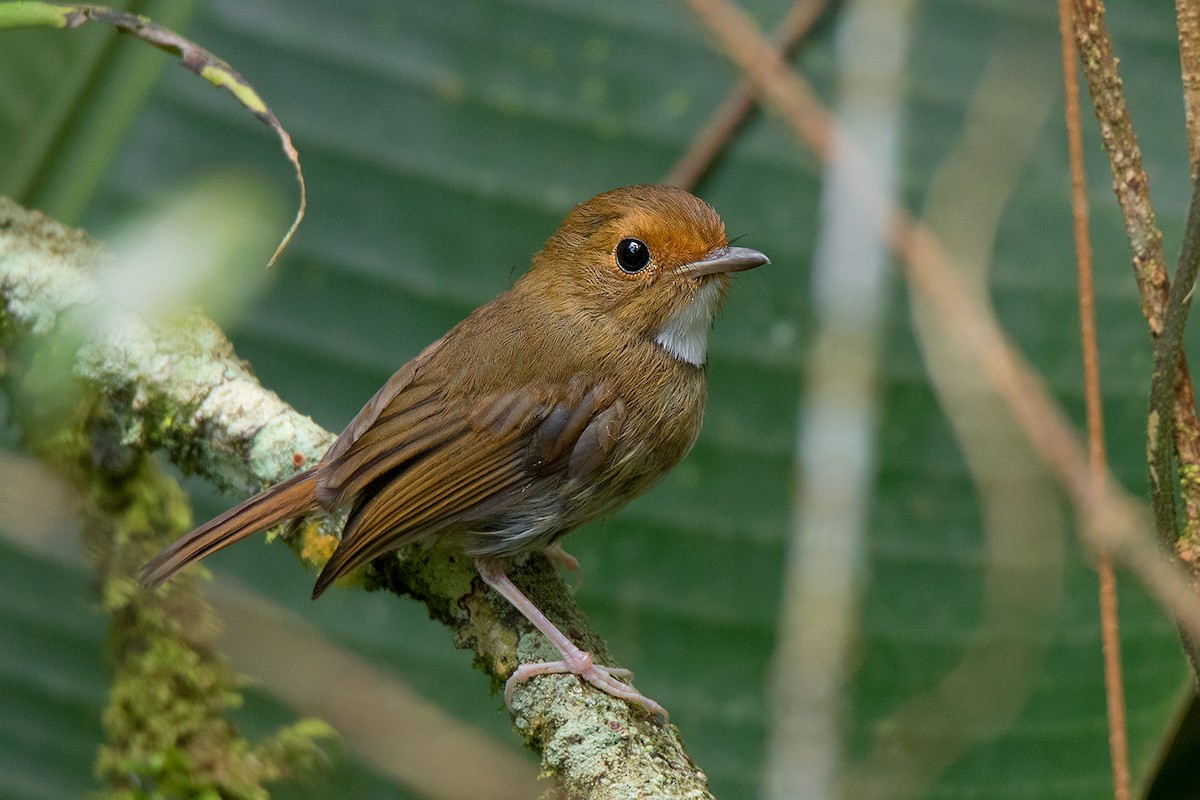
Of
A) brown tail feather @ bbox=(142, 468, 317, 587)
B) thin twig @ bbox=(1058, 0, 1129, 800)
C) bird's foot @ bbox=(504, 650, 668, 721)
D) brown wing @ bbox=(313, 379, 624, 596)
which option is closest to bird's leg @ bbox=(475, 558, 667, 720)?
bird's foot @ bbox=(504, 650, 668, 721)

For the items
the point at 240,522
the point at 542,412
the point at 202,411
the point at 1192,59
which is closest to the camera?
the point at 1192,59

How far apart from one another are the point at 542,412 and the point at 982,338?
1.47 metres

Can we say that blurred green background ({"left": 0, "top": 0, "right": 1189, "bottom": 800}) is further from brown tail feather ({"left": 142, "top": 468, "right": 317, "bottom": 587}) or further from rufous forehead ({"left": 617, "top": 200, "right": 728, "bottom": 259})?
brown tail feather ({"left": 142, "top": 468, "right": 317, "bottom": 587})

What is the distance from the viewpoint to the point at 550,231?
3.54 meters

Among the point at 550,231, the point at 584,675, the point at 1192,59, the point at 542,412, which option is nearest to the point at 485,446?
the point at 542,412

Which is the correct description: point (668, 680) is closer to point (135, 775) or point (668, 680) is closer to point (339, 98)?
point (135, 775)

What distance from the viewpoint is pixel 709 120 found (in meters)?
3.52

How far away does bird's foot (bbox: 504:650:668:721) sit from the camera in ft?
7.26

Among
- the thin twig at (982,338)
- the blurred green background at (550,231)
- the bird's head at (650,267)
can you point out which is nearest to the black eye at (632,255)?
the bird's head at (650,267)

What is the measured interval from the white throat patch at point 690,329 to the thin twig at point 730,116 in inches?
17.2

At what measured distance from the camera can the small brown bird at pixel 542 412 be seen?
2535 mm

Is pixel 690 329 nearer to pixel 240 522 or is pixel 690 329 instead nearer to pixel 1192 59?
pixel 240 522

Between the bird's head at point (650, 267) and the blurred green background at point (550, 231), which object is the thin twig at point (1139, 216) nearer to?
the bird's head at point (650, 267)

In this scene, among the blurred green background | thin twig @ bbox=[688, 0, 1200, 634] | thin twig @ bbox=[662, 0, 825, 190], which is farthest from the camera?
the blurred green background
